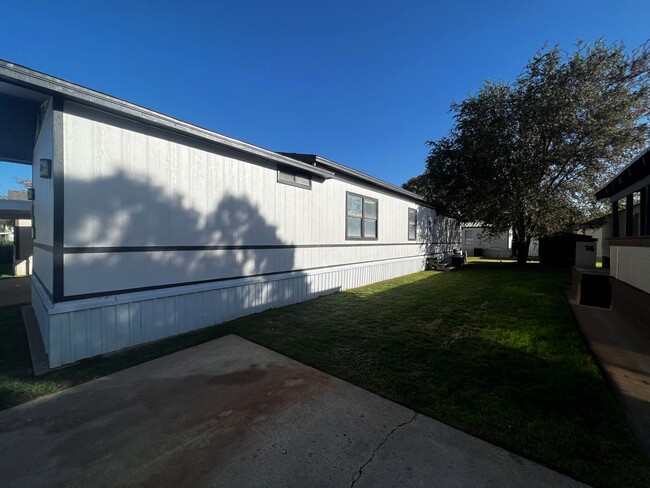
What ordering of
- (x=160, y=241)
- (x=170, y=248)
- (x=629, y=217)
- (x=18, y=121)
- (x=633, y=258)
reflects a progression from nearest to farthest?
(x=160, y=241), (x=170, y=248), (x=18, y=121), (x=633, y=258), (x=629, y=217)

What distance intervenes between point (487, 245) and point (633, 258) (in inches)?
823

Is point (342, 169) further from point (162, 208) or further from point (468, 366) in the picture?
point (468, 366)

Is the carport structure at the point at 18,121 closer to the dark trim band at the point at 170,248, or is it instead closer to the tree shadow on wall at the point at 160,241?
the tree shadow on wall at the point at 160,241

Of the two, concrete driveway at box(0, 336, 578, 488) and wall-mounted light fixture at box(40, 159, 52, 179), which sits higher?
wall-mounted light fixture at box(40, 159, 52, 179)

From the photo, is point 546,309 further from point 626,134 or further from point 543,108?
point 626,134

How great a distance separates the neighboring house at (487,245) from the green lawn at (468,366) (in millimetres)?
19058

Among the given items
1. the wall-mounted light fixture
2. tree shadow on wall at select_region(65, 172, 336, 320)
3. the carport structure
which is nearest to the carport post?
tree shadow on wall at select_region(65, 172, 336, 320)

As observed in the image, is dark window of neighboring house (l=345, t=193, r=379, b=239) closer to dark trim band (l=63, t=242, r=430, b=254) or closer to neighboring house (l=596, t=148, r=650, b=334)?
dark trim band (l=63, t=242, r=430, b=254)

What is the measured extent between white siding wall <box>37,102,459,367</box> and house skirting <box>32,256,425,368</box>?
1cm

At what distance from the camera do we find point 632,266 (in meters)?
5.14

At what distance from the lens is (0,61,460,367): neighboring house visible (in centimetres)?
349

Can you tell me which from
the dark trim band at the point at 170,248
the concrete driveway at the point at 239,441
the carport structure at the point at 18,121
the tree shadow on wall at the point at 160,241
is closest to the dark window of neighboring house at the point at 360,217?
the dark trim band at the point at 170,248

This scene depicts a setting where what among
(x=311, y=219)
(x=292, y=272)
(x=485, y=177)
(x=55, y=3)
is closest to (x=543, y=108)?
(x=485, y=177)

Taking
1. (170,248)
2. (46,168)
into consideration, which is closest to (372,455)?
(170,248)
